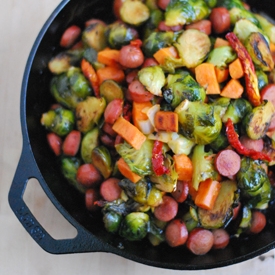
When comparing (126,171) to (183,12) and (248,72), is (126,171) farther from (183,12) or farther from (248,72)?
(183,12)

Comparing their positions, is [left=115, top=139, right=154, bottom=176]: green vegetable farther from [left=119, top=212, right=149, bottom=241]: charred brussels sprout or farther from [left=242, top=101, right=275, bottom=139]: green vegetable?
[left=242, top=101, right=275, bottom=139]: green vegetable

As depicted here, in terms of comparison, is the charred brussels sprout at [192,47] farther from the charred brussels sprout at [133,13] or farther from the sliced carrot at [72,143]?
the sliced carrot at [72,143]

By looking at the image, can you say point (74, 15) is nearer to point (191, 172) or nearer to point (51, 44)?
point (51, 44)

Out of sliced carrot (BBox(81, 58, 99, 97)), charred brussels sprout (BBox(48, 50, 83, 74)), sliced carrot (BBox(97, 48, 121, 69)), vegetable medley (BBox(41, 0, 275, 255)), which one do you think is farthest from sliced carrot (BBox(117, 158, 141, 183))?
charred brussels sprout (BBox(48, 50, 83, 74))

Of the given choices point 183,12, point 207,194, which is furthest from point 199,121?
point 183,12

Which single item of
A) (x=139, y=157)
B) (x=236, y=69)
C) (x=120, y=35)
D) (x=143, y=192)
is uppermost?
(x=236, y=69)

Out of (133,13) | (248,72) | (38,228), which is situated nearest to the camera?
(38,228)

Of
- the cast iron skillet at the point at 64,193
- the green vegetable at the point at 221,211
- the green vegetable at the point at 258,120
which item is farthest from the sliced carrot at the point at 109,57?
the green vegetable at the point at 221,211
